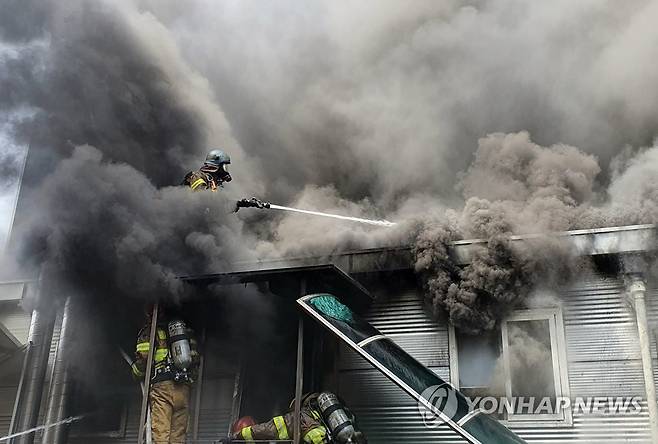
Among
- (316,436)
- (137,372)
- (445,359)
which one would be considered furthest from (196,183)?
(445,359)

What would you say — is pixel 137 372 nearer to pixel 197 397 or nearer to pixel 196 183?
pixel 197 397

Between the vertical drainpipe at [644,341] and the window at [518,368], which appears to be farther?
the window at [518,368]

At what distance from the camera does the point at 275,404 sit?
8.73m

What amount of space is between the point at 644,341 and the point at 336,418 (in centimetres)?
358

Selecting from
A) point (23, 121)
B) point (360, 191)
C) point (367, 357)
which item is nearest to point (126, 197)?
point (23, 121)

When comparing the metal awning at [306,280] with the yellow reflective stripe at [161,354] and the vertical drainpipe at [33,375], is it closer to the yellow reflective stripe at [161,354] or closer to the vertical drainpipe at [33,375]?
the yellow reflective stripe at [161,354]

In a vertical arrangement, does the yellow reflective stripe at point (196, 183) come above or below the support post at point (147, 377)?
above

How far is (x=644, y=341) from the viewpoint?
7328 millimetres

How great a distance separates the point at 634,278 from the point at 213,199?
20.0 ft

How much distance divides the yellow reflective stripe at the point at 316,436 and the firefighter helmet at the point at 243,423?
0.80 meters

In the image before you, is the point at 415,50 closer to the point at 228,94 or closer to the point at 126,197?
the point at 228,94

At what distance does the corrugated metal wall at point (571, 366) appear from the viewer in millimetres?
7453

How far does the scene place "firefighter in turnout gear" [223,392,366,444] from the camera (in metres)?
7.46

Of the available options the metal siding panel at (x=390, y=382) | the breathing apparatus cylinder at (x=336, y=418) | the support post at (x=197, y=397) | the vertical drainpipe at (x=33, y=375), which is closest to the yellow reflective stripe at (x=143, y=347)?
the support post at (x=197, y=397)
